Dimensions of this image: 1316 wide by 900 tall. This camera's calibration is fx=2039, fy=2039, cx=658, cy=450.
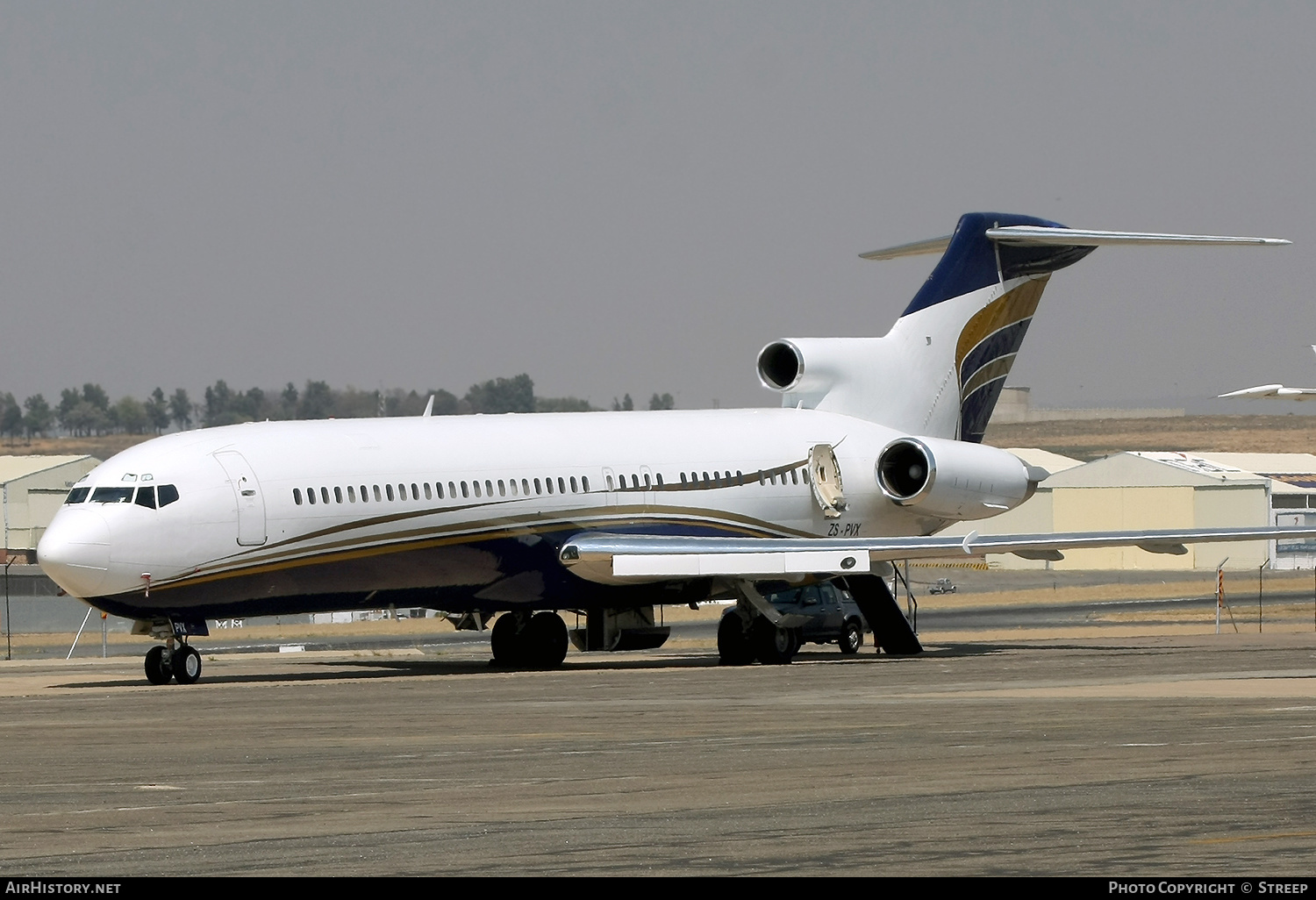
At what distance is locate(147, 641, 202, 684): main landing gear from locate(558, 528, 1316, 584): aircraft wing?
21.8ft

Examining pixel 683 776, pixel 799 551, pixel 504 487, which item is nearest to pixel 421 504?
pixel 504 487

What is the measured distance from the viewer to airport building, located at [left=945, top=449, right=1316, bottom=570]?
88250 millimetres

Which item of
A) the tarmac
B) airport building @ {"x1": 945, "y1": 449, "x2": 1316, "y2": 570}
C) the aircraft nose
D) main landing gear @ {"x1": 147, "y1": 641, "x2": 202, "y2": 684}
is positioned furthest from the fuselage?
airport building @ {"x1": 945, "y1": 449, "x2": 1316, "y2": 570}

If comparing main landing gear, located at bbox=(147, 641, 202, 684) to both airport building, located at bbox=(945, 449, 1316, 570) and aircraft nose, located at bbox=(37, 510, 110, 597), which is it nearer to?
aircraft nose, located at bbox=(37, 510, 110, 597)

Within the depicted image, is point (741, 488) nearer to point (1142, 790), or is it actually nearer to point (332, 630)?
point (1142, 790)

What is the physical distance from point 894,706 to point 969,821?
9.90 metres

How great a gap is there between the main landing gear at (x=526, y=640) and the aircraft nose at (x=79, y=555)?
888 cm

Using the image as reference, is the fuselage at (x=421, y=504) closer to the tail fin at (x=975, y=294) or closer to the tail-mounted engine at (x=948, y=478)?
the tail-mounted engine at (x=948, y=478)

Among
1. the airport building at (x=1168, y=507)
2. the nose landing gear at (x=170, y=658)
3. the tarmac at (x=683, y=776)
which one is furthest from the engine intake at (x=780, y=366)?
the airport building at (x=1168, y=507)

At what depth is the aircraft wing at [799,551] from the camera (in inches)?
1304

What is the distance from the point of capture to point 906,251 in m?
43.0

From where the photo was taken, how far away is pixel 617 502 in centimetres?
3500

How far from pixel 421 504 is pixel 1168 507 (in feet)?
211
